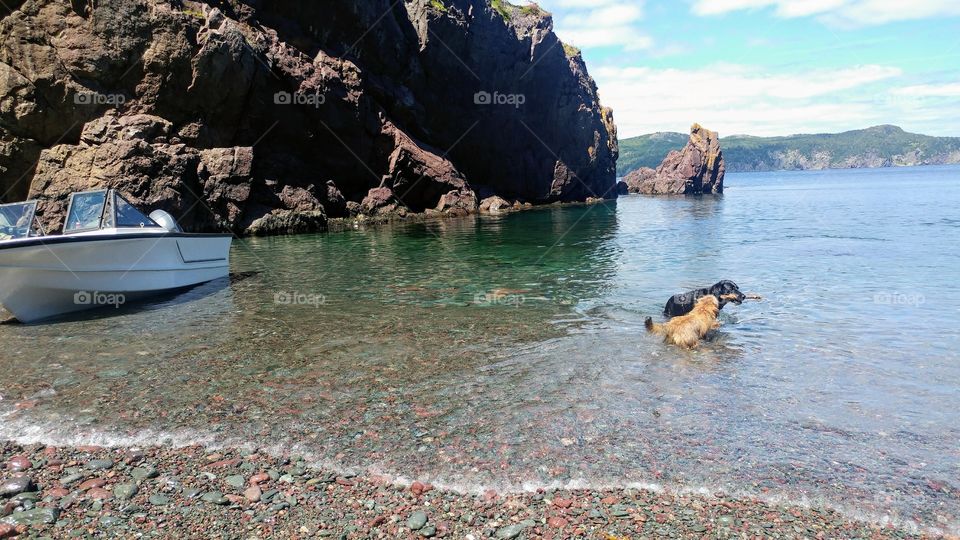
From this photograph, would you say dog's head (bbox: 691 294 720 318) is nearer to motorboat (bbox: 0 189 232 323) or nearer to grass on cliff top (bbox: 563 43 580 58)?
motorboat (bbox: 0 189 232 323)

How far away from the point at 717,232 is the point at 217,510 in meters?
35.2

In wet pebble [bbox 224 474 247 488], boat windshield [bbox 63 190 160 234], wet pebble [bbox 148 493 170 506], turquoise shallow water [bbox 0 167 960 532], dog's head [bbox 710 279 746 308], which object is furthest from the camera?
boat windshield [bbox 63 190 160 234]

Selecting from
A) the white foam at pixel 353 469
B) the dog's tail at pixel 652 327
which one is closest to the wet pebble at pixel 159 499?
the white foam at pixel 353 469

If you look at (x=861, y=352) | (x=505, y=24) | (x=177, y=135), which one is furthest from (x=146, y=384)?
(x=505, y=24)

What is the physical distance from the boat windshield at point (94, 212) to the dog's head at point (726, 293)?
52.3 ft

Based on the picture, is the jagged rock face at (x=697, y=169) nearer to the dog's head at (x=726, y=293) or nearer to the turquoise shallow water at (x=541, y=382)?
the turquoise shallow water at (x=541, y=382)

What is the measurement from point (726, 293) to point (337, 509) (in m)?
12.0

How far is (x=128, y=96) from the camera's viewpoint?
35.5 m

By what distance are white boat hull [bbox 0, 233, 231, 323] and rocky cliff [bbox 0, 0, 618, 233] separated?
1922 cm

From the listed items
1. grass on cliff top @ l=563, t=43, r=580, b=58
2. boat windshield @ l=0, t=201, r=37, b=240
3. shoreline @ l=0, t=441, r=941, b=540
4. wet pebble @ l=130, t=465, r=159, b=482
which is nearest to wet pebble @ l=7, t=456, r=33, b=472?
shoreline @ l=0, t=441, r=941, b=540

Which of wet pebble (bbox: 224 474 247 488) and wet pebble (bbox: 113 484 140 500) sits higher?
wet pebble (bbox: 113 484 140 500)

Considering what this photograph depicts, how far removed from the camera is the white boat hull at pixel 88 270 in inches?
516

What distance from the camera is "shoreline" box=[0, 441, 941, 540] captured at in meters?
5.08

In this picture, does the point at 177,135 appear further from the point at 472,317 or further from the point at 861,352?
the point at 861,352
